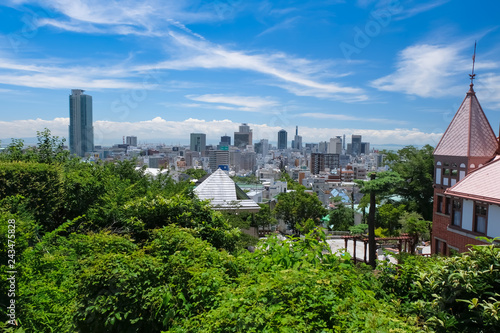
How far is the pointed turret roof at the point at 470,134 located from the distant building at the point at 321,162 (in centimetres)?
15082

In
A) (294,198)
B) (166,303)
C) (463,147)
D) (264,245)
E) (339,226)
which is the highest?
(463,147)

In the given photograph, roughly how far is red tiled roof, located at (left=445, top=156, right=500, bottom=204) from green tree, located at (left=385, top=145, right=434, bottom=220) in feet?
46.7

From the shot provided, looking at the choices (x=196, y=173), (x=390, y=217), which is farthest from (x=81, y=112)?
(x=390, y=217)

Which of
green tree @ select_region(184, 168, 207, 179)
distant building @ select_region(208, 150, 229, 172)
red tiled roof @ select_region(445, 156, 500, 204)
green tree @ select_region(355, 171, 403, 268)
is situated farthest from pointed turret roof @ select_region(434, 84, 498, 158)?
distant building @ select_region(208, 150, 229, 172)

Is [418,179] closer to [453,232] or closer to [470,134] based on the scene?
[470,134]

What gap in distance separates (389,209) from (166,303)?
29357 millimetres

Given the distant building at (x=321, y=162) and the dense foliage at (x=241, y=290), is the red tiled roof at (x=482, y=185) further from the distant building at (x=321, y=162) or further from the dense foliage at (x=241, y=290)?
the distant building at (x=321, y=162)

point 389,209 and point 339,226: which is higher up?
point 389,209

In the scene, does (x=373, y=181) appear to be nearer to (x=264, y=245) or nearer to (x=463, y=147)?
(x=463, y=147)

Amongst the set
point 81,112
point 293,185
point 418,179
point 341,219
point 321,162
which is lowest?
point 341,219

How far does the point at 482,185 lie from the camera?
9.96 metres

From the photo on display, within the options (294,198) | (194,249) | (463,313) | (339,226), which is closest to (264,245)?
(194,249)

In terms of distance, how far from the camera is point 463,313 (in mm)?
2617

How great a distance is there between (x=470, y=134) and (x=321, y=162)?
6054 inches
